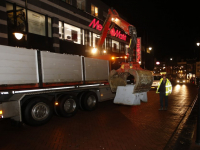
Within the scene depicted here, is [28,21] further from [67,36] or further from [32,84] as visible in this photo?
[32,84]

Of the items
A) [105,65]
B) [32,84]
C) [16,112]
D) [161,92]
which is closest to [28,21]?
[105,65]

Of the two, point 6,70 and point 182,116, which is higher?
point 6,70

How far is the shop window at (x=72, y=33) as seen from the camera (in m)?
16.2

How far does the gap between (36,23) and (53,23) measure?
65.6 inches

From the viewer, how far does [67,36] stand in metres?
16.2

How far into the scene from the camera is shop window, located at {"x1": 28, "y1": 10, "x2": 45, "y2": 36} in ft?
41.7

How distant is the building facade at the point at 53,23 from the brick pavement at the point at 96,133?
5.14m

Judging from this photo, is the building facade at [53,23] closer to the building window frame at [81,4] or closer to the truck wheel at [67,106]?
the building window frame at [81,4]

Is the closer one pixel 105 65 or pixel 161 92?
pixel 161 92

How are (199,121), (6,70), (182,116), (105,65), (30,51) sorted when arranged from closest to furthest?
1. (199,121)
2. (6,70)
3. (30,51)
4. (182,116)
5. (105,65)

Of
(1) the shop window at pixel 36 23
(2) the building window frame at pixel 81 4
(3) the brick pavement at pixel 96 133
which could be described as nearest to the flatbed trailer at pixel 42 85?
(3) the brick pavement at pixel 96 133

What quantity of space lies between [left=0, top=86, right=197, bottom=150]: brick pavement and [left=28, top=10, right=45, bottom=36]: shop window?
7.96m

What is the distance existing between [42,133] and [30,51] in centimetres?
286

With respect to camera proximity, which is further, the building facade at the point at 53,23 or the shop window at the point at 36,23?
the shop window at the point at 36,23
